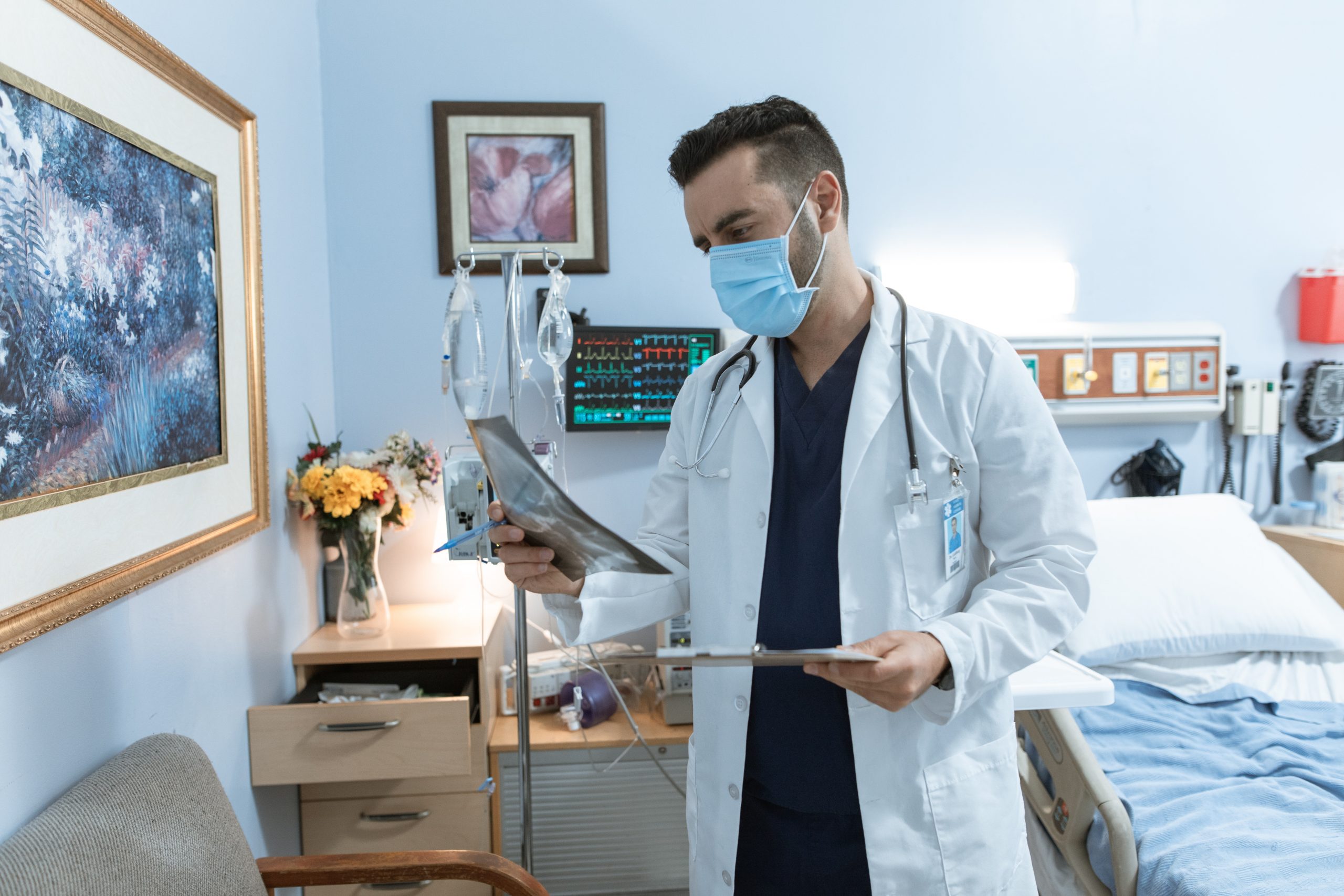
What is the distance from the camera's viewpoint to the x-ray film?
967 mm

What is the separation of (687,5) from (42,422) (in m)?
2.07

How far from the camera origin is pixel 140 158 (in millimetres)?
1476

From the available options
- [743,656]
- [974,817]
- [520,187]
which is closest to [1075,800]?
[974,817]

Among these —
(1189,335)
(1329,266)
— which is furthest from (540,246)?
(1329,266)

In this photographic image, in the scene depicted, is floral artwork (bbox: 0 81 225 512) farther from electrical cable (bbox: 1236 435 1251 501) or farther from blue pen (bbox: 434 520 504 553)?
electrical cable (bbox: 1236 435 1251 501)

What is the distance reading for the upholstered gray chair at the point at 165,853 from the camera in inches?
43.3

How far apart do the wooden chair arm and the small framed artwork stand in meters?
1.60

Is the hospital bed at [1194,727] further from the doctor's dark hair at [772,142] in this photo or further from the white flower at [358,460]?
the white flower at [358,460]

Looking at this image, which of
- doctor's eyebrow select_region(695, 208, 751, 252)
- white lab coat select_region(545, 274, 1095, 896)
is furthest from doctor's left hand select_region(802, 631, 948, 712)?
doctor's eyebrow select_region(695, 208, 751, 252)

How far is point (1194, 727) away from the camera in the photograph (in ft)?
6.61

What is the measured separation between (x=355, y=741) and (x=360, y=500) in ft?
1.85

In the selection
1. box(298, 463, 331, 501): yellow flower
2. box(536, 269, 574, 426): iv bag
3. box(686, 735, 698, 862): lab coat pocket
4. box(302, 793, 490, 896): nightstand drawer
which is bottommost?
box(302, 793, 490, 896): nightstand drawer

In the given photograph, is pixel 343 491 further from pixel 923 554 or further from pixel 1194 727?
pixel 1194 727

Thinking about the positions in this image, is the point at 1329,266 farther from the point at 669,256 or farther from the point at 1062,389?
the point at 669,256
